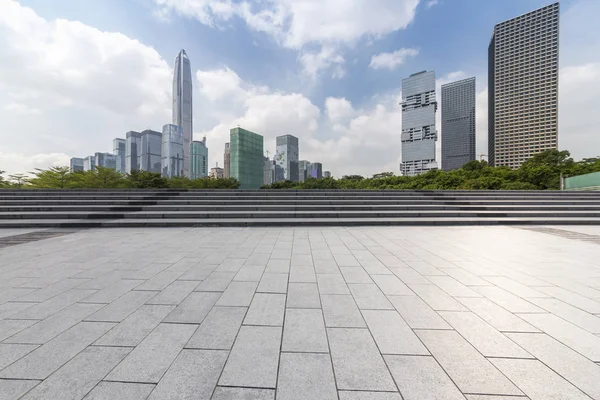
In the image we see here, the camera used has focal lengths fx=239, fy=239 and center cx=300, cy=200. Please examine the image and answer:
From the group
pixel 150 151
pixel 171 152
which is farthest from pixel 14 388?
pixel 150 151

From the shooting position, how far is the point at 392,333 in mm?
2572

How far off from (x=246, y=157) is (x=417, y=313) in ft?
275

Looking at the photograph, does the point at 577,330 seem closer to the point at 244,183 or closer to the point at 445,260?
the point at 445,260

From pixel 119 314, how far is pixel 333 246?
475 centimetres

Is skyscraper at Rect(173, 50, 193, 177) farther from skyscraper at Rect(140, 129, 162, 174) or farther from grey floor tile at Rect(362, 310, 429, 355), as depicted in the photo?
grey floor tile at Rect(362, 310, 429, 355)

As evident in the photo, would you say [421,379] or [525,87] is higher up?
[525,87]

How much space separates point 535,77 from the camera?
8756 centimetres

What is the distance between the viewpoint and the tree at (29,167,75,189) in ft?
77.8

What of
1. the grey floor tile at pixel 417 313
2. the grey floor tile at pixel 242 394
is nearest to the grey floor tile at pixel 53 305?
the grey floor tile at pixel 242 394

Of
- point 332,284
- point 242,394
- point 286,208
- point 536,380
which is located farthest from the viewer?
point 286,208

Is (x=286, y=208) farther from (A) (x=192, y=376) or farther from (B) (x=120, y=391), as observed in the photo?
(B) (x=120, y=391)

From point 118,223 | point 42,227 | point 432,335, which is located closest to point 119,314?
point 432,335

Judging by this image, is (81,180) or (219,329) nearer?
(219,329)

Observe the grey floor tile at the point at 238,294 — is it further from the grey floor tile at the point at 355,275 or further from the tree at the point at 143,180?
the tree at the point at 143,180
